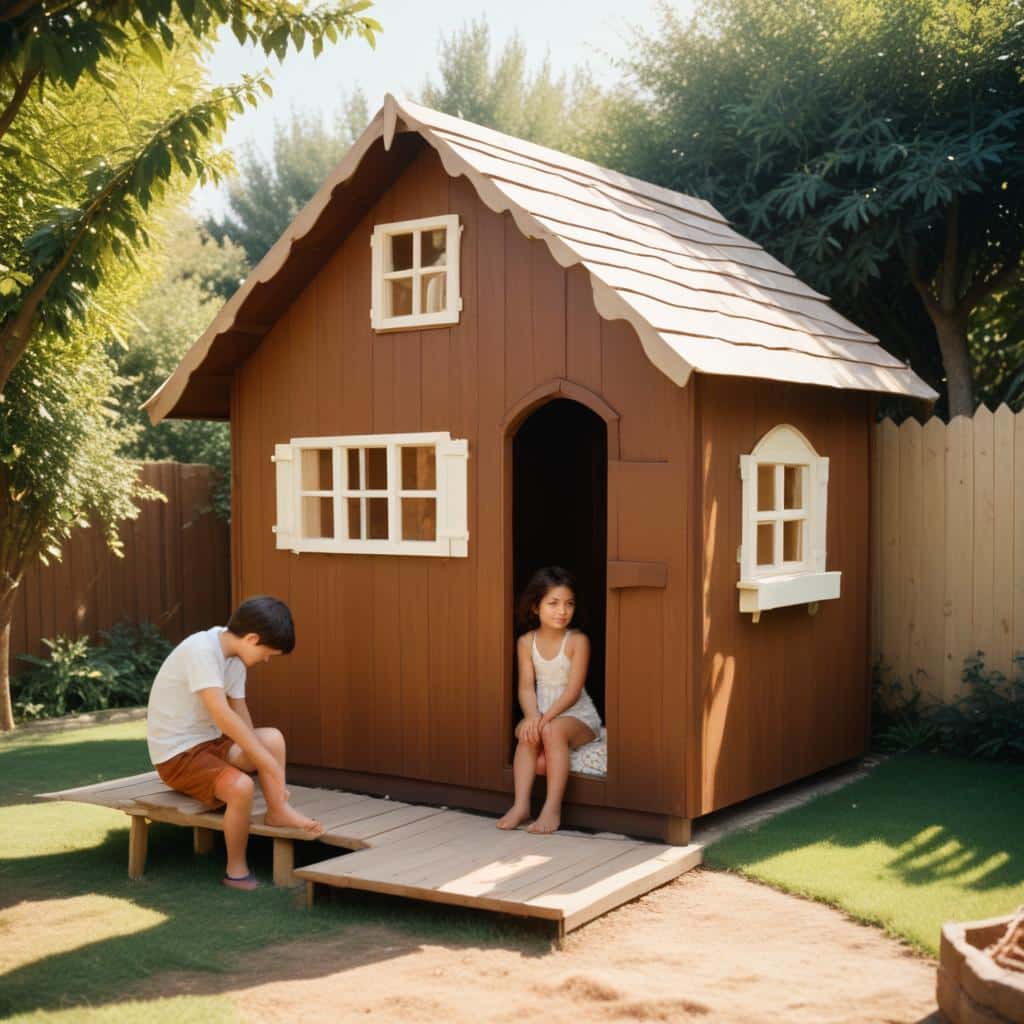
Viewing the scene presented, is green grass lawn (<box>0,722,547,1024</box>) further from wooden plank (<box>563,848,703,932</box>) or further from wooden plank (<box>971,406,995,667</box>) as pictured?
wooden plank (<box>971,406,995,667</box>)

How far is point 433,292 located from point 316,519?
1.67m

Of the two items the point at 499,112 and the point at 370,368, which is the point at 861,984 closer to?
the point at 370,368

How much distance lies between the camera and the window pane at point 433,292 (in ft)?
24.0

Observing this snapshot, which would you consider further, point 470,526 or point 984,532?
point 984,532

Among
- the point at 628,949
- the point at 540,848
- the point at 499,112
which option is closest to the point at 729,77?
the point at 540,848

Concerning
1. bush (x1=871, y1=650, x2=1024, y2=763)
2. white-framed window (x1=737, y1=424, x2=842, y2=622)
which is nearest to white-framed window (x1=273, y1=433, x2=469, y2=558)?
white-framed window (x1=737, y1=424, x2=842, y2=622)

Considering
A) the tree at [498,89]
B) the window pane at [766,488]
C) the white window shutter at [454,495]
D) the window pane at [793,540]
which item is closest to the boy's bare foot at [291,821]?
the white window shutter at [454,495]

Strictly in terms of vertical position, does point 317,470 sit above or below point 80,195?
below

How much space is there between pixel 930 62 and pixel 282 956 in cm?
924

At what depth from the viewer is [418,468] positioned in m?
7.47

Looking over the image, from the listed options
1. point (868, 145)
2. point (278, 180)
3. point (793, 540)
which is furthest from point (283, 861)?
point (278, 180)

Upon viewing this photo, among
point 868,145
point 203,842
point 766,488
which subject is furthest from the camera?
point 868,145

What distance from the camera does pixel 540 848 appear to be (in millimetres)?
6227

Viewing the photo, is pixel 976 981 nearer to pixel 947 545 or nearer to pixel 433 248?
pixel 433 248
